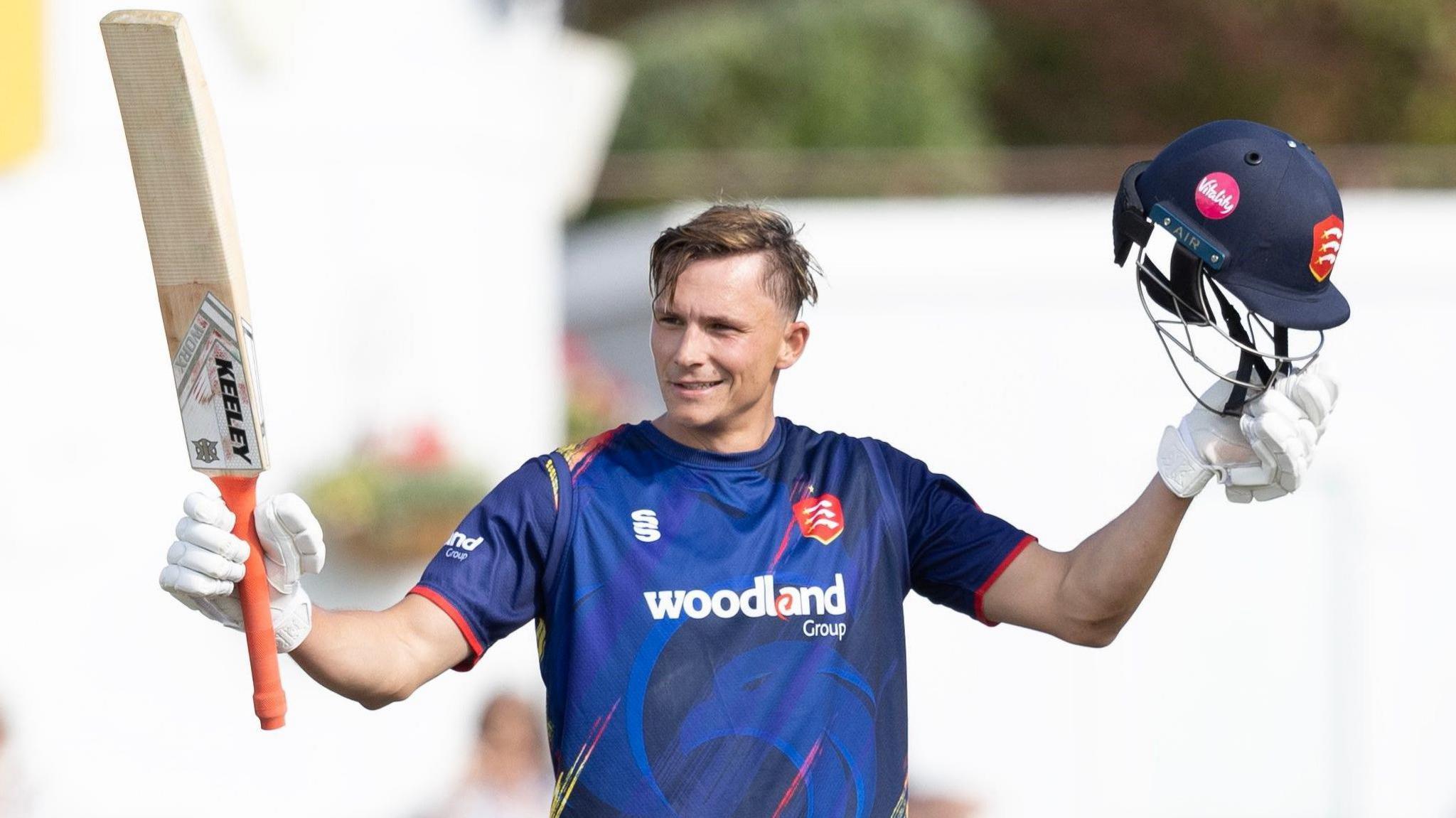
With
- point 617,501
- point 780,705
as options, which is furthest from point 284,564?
point 780,705

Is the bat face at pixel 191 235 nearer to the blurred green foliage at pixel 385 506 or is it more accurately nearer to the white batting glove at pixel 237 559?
the white batting glove at pixel 237 559

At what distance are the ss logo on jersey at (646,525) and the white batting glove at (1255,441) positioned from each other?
0.86 m

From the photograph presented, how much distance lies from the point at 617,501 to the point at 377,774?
169 inches

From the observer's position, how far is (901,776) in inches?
122

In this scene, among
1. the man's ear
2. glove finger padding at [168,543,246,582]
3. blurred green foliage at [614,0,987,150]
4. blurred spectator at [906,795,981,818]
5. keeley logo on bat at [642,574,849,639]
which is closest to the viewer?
glove finger padding at [168,543,246,582]

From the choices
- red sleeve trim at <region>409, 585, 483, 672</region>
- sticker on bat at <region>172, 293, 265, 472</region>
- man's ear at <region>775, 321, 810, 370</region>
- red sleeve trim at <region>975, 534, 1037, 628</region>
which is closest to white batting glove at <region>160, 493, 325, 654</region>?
sticker on bat at <region>172, 293, 265, 472</region>

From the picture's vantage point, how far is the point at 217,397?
2771 millimetres

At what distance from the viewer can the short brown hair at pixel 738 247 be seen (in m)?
3.10

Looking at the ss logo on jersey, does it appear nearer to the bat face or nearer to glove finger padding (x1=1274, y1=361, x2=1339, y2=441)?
the bat face

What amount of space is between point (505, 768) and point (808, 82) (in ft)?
47.7

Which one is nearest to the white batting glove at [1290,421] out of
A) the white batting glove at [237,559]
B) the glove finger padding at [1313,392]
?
the glove finger padding at [1313,392]

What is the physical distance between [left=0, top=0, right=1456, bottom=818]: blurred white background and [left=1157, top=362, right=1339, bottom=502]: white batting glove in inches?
174

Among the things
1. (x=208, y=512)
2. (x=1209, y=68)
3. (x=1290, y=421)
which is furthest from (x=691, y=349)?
(x=1209, y=68)

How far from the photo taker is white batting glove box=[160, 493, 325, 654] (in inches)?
102
